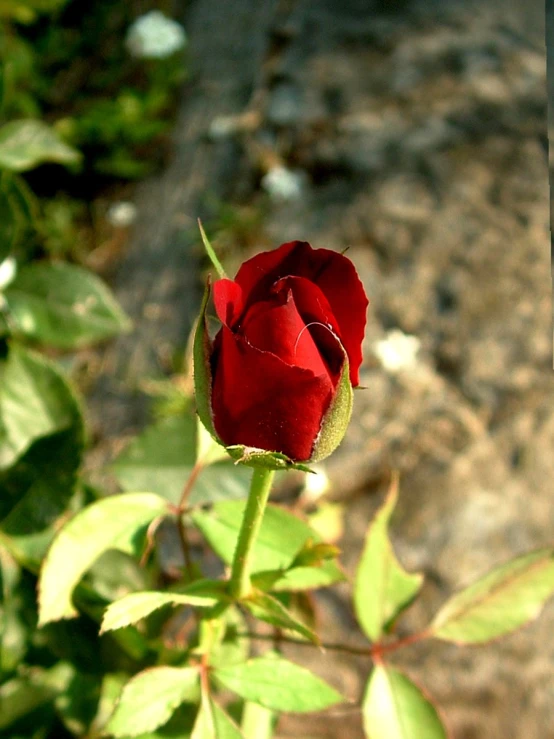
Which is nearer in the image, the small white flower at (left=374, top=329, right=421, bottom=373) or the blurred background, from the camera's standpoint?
the blurred background

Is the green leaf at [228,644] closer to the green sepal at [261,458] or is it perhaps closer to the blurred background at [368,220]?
the green sepal at [261,458]

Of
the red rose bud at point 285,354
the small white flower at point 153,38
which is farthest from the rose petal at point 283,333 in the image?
the small white flower at point 153,38

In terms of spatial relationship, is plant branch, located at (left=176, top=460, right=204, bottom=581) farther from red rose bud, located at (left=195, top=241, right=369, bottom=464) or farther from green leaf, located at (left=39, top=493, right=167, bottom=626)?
red rose bud, located at (left=195, top=241, right=369, bottom=464)

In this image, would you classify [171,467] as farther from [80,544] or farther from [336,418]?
[336,418]

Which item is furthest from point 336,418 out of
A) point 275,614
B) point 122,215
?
point 122,215

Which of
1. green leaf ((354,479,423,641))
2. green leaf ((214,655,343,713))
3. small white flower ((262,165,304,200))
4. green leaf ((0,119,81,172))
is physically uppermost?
green leaf ((0,119,81,172))

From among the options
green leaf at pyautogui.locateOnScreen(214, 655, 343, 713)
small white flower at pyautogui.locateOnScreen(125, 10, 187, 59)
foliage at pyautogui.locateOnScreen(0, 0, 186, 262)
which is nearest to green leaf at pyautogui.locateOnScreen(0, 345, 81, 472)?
green leaf at pyautogui.locateOnScreen(214, 655, 343, 713)
